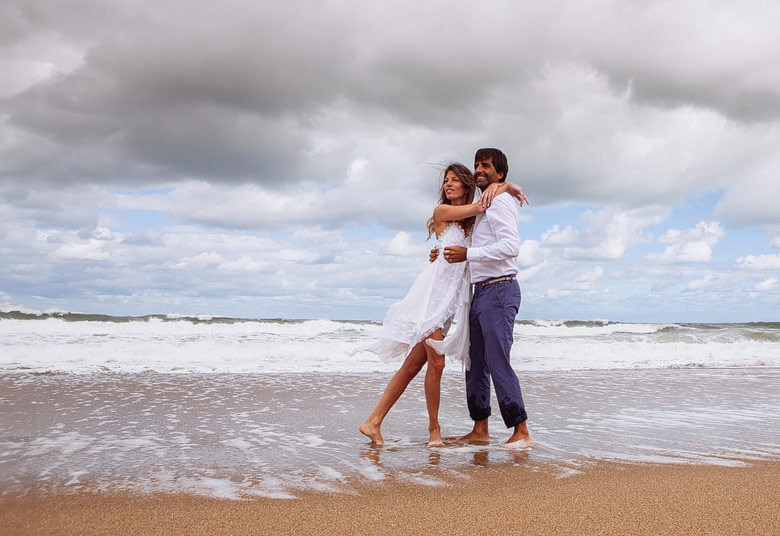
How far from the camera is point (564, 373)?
35.6 feet

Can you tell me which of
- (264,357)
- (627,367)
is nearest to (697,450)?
(627,367)

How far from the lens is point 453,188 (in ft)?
14.9

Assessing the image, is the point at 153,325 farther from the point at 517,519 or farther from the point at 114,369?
the point at 517,519

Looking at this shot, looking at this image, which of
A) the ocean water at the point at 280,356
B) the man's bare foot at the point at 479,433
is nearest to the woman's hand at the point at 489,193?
the man's bare foot at the point at 479,433

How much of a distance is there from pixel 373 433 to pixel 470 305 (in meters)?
1.14

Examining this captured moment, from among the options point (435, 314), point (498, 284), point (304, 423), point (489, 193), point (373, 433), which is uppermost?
point (489, 193)

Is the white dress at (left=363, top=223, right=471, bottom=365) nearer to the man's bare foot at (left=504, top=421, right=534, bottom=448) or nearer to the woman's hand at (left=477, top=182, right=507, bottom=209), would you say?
the woman's hand at (left=477, top=182, right=507, bottom=209)

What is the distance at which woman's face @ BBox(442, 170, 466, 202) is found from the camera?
4.52 metres

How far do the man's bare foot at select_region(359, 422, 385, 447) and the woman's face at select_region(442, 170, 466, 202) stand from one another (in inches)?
68.5

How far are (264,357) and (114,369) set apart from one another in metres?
3.43

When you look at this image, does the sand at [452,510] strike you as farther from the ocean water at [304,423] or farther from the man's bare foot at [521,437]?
the man's bare foot at [521,437]

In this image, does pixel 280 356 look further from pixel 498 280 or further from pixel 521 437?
pixel 498 280

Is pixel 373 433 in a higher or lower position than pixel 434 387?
lower

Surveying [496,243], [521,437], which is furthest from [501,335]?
[521,437]
